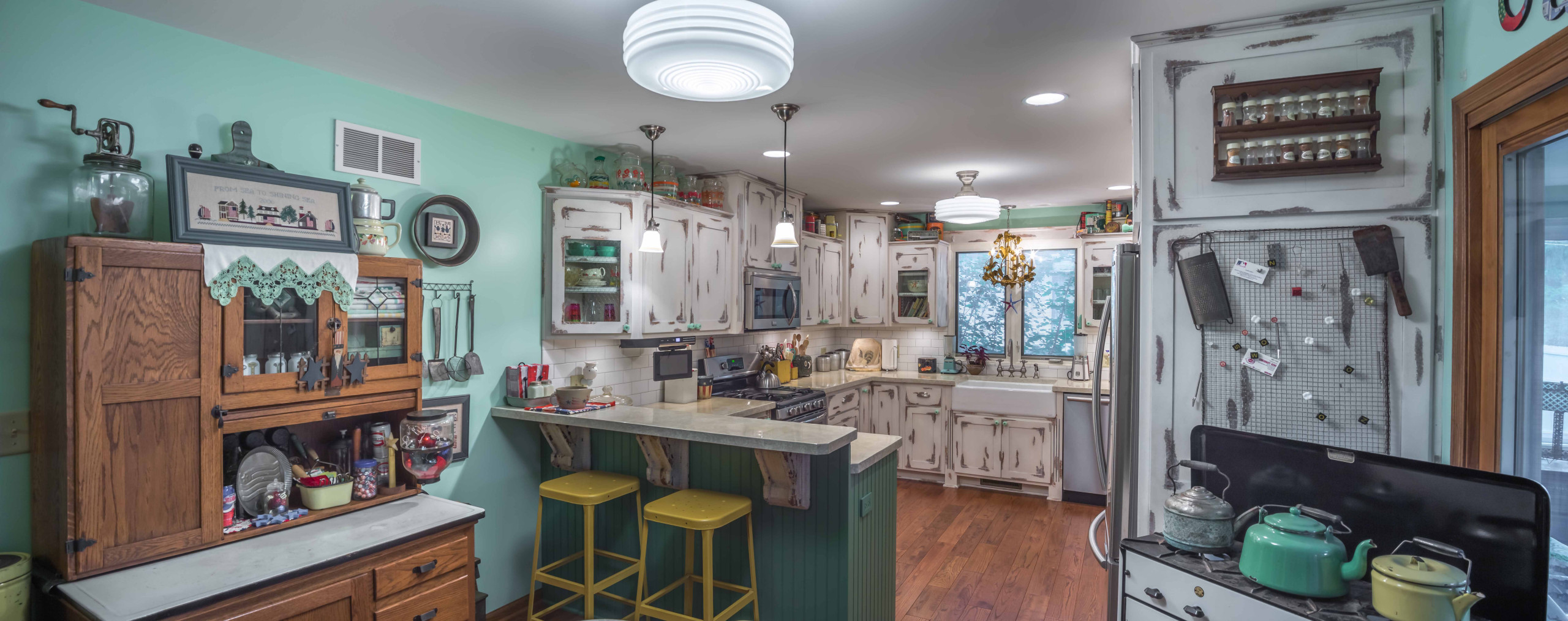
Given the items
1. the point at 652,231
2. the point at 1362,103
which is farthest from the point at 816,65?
the point at 1362,103

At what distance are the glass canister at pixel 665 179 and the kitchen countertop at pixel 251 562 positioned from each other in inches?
79.7

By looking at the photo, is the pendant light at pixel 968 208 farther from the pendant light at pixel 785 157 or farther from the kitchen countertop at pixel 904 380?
the kitchen countertop at pixel 904 380

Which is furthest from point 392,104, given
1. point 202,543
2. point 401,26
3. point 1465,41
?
point 1465,41

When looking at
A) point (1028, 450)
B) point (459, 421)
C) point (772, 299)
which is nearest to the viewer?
point (459, 421)

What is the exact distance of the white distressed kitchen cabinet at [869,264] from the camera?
619 cm

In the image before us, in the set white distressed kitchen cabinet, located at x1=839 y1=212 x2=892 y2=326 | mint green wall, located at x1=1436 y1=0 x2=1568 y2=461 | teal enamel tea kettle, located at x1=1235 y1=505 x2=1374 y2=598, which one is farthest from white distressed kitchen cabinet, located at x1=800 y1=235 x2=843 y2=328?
teal enamel tea kettle, located at x1=1235 y1=505 x2=1374 y2=598

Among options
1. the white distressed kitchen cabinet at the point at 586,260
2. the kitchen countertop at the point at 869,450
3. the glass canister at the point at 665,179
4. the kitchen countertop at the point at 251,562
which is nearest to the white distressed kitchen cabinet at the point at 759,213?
the glass canister at the point at 665,179

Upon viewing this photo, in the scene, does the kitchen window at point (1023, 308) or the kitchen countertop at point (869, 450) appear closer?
the kitchen countertop at point (869, 450)

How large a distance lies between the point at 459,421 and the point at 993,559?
3.03 meters

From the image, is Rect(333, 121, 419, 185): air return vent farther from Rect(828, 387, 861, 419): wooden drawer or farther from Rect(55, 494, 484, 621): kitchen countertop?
Rect(828, 387, 861, 419): wooden drawer

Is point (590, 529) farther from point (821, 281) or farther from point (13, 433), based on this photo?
point (821, 281)

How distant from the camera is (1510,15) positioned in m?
1.60

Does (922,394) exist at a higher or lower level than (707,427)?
lower

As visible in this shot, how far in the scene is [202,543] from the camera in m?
2.11
